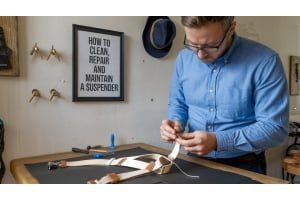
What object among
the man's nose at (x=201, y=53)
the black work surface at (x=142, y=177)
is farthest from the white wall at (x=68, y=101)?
the man's nose at (x=201, y=53)

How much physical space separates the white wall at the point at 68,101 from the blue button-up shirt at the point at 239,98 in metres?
0.34

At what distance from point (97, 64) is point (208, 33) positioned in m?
0.55

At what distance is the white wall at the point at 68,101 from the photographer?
98 cm

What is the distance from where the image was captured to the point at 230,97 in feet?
2.87

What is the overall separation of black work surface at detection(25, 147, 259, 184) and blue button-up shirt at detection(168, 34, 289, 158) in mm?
82

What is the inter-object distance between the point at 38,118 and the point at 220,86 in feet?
2.32

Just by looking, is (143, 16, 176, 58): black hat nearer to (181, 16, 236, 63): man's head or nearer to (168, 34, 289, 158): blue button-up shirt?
(168, 34, 289, 158): blue button-up shirt

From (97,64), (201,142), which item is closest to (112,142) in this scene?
(97,64)

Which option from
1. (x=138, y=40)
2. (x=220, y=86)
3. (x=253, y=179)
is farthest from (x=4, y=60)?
(x=253, y=179)

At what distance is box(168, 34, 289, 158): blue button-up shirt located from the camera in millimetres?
780

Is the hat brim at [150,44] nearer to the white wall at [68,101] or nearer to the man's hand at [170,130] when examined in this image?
the white wall at [68,101]

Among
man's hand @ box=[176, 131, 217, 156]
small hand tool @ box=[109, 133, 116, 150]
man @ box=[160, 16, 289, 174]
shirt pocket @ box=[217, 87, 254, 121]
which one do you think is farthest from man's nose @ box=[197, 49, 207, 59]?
small hand tool @ box=[109, 133, 116, 150]

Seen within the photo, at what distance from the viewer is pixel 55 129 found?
3.50ft
